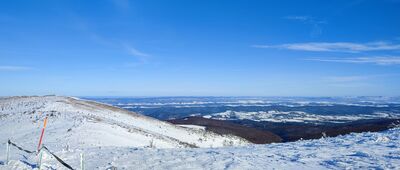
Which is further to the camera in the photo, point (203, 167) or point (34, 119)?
point (34, 119)

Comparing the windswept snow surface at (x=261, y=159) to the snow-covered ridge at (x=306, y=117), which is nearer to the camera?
the windswept snow surface at (x=261, y=159)

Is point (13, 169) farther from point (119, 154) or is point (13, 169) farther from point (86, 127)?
point (86, 127)

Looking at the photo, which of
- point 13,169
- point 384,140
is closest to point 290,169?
point 384,140

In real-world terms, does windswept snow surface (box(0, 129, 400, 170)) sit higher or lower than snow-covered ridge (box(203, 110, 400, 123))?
higher

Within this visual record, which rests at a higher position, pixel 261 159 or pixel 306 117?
pixel 261 159

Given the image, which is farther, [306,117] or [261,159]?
[306,117]

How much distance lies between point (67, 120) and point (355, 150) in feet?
74.1

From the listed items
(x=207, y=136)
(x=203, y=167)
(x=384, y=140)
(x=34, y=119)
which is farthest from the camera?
(x=207, y=136)

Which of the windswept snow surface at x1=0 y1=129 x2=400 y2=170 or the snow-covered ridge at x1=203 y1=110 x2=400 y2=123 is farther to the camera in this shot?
the snow-covered ridge at x1=203 y1=110 x2=400 y2=123

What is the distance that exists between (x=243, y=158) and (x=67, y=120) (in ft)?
67.1

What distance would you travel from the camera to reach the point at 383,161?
35.1 ft

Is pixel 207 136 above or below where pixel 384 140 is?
below

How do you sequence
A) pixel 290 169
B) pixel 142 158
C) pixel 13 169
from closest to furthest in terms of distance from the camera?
1. pixel 290 169
2. pixel 13 169
3. pixel 142 158

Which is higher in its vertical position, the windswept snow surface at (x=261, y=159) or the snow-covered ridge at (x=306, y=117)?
the windswept snow surface at (x=261, y=159)
